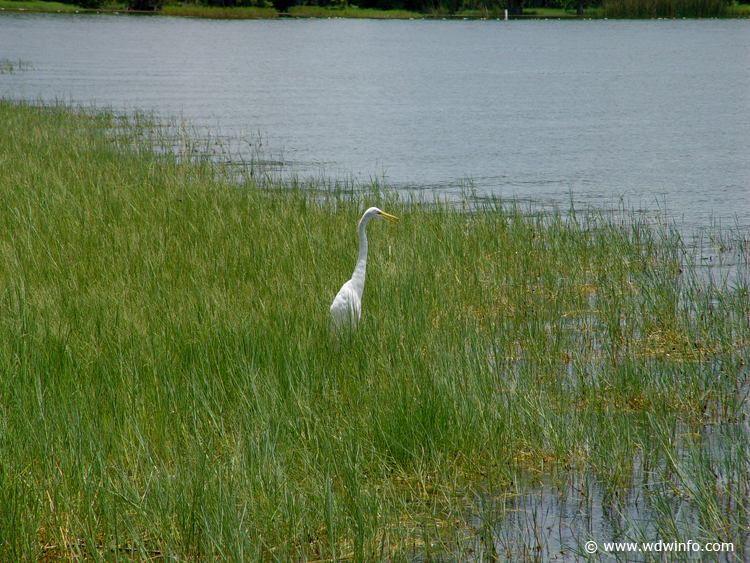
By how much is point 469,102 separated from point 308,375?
2002 cm

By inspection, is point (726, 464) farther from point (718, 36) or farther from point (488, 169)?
point (718, 36)

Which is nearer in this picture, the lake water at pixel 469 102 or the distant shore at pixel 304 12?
the lake water at pixel 469 102

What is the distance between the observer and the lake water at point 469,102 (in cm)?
1264

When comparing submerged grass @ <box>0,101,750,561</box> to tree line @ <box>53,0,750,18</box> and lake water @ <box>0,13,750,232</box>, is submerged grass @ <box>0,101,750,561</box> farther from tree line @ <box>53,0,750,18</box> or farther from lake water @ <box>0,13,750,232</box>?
tree line @ <box>53,0,750,18</box>

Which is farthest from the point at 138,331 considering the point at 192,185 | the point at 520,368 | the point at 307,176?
the point at 307,176

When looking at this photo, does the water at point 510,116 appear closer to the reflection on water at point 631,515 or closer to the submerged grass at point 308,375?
the reflection on water at point 631,515

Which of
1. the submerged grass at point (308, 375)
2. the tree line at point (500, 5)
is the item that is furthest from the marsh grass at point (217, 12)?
the submerged grass at point (308, 375)

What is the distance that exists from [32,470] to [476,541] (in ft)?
6.92

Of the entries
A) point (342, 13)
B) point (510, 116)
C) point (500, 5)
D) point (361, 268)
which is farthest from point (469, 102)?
point (500, 5)

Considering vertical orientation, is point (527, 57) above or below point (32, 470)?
above

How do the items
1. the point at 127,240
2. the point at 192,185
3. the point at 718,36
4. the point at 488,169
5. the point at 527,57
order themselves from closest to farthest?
the point at 127,240 → the point at 192,185 → the point at 488,169 → the point at 527,57 → the point at 718,36

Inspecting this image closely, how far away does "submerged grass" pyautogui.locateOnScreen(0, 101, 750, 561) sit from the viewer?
3.12 metres

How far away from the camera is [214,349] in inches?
175

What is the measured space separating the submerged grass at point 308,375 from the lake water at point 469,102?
4.31 m
